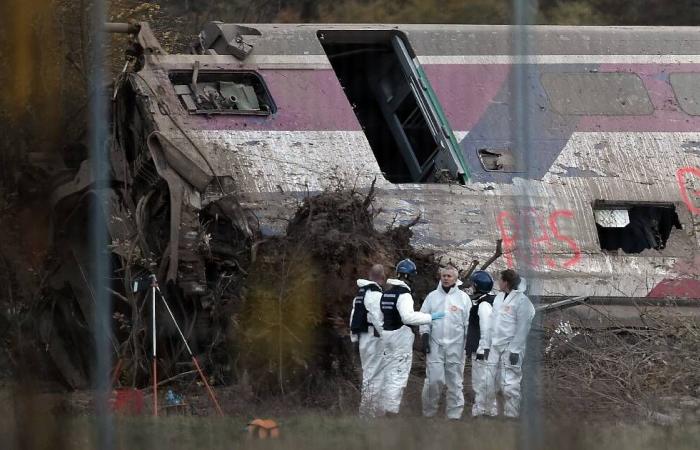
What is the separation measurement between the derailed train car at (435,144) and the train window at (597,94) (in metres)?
0.02

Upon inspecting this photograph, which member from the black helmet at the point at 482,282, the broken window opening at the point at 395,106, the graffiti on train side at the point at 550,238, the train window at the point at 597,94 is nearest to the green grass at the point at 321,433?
the black helmet at the point at 482,282

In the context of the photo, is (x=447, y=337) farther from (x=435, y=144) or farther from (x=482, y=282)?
(x=435, y=144)

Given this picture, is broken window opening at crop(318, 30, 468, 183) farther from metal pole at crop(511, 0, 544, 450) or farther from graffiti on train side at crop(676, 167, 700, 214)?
metal pole at crop(511, 0, 544, 450)

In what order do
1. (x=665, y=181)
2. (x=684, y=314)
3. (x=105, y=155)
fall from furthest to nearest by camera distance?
1. (x=665, y=181)
2. (x=684, y=314)
3. (x=105, y=155)

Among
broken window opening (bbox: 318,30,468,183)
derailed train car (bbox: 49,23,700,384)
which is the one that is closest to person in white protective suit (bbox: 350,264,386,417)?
derailed train car (bbox: 49,23,700,384)

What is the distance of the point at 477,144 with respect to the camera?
13.5 metres

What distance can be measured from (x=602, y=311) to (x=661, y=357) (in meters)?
1.11

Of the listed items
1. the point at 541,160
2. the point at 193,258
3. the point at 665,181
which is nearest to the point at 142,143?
the point at 193,258

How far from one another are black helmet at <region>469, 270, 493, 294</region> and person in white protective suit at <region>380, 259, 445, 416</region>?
65cm

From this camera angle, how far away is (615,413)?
342 inches

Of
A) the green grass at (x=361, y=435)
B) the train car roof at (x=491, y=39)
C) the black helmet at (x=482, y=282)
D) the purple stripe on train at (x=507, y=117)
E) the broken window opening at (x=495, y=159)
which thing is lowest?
the green grass at (x=361, y=435)

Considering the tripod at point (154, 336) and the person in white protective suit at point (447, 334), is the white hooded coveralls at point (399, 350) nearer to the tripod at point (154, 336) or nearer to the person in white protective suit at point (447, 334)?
the person in white protective suit at point (447, 334)

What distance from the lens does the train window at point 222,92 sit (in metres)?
13.2

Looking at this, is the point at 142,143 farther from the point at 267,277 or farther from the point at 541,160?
the point at 541,160
